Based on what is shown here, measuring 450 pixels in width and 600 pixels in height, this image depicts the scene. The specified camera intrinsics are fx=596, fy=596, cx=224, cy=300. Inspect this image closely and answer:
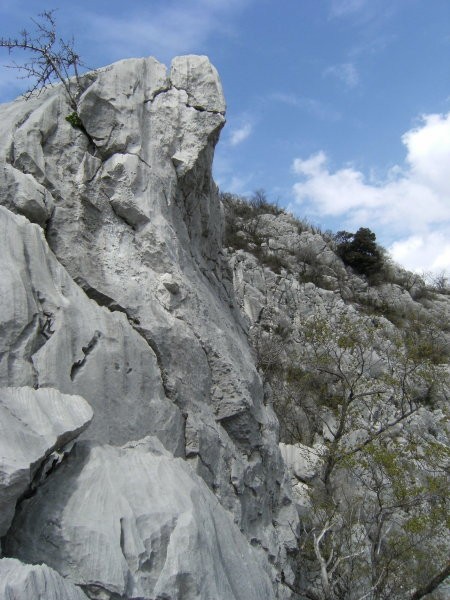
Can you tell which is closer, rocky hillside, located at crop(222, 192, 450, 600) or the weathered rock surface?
the weathered rock surface

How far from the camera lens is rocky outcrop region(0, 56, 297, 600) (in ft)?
18.8

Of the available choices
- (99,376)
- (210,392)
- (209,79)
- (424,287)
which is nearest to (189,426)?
(210,392)

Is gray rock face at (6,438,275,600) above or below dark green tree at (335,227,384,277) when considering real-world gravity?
below

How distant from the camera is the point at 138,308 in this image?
7848 millimetres

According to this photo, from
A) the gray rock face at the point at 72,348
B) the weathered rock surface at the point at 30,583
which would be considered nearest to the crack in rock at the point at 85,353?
the gray rock face at the point at 72,348

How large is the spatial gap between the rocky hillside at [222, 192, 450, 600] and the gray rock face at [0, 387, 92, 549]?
5.79m

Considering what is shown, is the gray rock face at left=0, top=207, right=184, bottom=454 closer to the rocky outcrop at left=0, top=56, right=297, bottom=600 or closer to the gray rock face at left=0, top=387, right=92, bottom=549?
the rocky outcrop at left=0, top=56, right=297, bottom=600

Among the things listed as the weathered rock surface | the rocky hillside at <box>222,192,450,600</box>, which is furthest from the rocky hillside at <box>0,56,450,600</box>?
the rocky hillside at <box>222,192,450,600</box>

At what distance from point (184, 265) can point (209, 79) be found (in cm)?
369

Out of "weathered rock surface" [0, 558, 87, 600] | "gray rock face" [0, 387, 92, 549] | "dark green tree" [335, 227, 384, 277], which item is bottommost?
"weathered rock surface" [0, 558, 87, 600]

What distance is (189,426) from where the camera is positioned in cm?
777

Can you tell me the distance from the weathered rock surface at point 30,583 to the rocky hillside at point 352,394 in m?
6.03

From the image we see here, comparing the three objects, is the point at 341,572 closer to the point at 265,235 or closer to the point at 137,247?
the point at 137,247

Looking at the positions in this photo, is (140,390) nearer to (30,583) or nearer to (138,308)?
(138,308)
